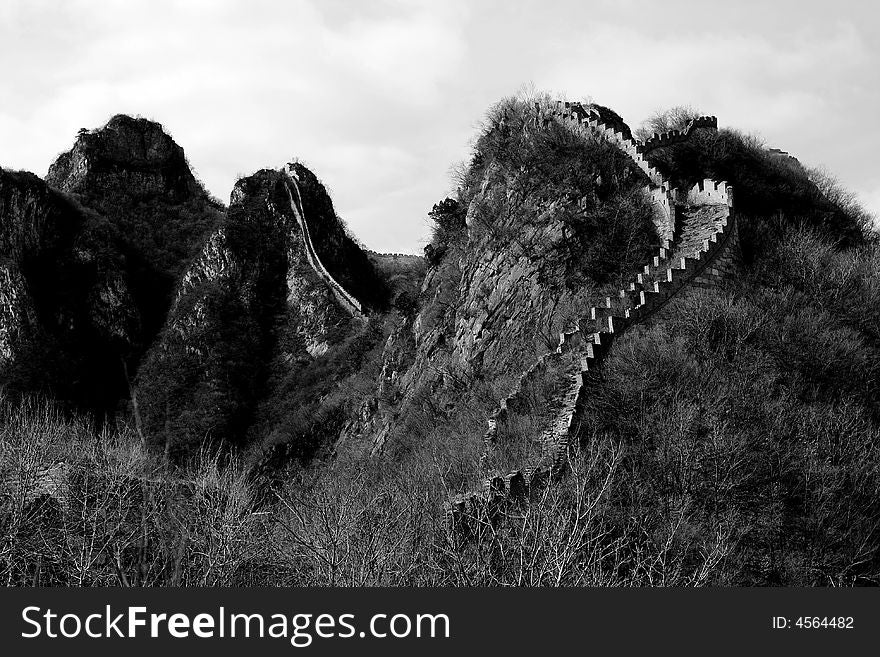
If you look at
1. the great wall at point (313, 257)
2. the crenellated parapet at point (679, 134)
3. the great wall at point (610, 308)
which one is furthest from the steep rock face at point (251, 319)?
the great wall at point (610, 308)

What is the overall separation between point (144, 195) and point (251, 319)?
899 inches

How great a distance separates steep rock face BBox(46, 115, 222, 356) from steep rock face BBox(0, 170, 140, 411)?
2.64m

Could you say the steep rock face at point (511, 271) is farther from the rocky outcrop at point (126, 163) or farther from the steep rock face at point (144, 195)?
the rocky outcrop at point (126, 163)

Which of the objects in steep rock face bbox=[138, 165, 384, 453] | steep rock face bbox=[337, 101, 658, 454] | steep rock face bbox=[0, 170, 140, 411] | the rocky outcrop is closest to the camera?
steep rock face bbox=[337, 101, 658, 454]

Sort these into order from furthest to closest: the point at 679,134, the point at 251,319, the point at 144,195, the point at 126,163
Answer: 1. the point at 126,163
2. the point at 144,195
3. the point at 251,319
4. the point at 679,134

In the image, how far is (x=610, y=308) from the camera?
3597cm

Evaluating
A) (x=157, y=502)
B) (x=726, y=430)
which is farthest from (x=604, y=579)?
(x=157, y=502)

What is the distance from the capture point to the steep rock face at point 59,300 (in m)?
66.4

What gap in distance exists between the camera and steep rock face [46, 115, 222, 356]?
79000 millimetres

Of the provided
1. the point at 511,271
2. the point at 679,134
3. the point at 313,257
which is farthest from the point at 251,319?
the point at 679,134

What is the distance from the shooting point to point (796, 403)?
31.3m

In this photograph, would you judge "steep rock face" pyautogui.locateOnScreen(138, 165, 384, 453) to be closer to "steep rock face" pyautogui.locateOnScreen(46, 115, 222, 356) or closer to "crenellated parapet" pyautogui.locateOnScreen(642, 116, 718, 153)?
"steep rock face" pyautogui.locateOnScreen(46, 115, 222, 356)

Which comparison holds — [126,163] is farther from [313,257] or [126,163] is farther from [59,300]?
[313,257]


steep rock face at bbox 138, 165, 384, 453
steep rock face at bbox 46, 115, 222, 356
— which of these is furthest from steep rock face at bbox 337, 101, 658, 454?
steep rock face at bbox 46, 115, 222, 356
